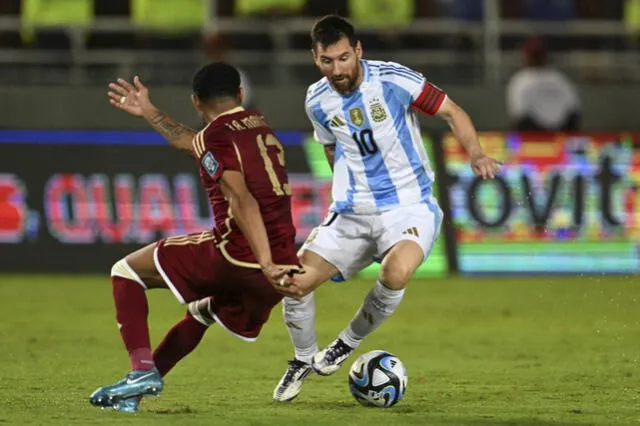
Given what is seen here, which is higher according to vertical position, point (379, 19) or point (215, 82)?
point (215, 82)

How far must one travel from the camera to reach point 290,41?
701 inches

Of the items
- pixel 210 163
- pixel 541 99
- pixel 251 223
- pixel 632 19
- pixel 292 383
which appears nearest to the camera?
pixel 251 223

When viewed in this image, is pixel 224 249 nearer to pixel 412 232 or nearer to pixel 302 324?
pixel 302 324

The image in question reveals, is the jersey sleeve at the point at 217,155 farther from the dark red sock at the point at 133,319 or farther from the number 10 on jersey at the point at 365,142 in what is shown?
the number 10 on jersey at the point at 365,142

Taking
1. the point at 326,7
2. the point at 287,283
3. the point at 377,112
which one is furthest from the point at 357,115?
the point at 326,7

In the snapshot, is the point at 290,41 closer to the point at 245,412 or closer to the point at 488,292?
the point at 488,292

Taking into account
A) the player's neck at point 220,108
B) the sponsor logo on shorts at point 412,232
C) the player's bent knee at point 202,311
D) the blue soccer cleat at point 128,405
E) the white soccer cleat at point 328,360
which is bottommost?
the white soccer cleat at point 328,360

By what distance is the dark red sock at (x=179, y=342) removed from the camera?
7.89m

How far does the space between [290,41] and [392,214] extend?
31.5 feet

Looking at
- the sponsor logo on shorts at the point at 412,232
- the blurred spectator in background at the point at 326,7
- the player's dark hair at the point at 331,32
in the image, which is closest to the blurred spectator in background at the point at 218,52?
the blurred spectator in background at the point at 326,7

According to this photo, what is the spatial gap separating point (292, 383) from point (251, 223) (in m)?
1.23

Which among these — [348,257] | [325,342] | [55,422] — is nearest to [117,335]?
[325,342]

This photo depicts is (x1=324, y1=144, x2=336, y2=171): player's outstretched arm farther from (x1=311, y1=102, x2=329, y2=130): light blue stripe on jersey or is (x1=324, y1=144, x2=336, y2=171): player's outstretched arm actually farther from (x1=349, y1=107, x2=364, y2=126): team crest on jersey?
(x1=349, y1=107, x2=364, y2=126): team crest on jersey

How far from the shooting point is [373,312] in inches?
325
